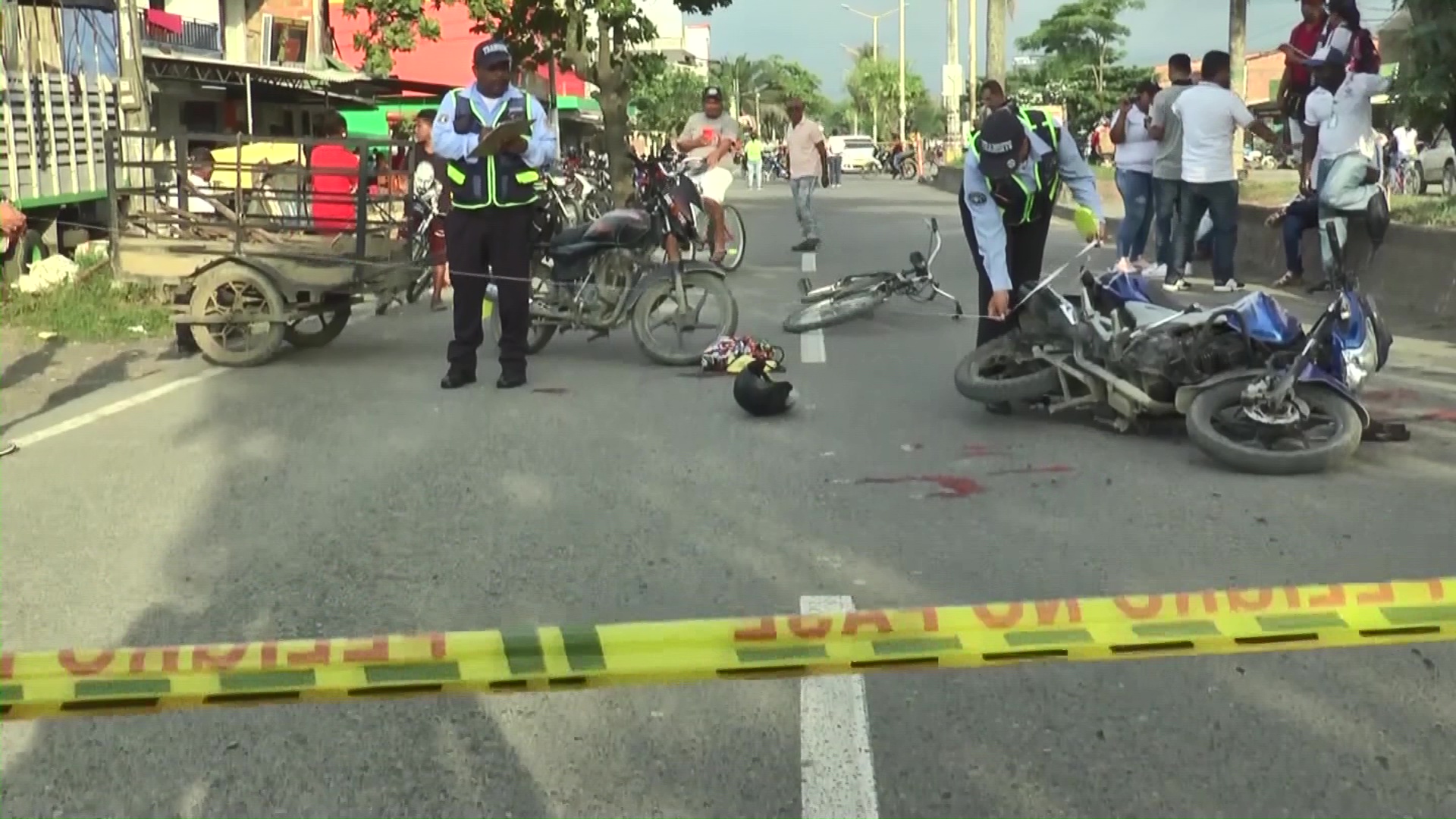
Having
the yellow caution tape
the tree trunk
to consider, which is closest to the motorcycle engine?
the yellow caution tape

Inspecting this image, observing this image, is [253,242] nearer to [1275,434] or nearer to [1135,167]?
[1275,434]

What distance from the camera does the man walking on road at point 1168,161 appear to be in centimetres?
1261

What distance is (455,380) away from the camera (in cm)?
895

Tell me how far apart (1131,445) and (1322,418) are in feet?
2.95

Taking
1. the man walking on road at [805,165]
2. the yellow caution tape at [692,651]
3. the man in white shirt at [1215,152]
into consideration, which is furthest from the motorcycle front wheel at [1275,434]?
the man walking on road at [805,165]

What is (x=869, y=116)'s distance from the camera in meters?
121

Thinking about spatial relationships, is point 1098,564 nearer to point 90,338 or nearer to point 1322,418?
point 1322,418

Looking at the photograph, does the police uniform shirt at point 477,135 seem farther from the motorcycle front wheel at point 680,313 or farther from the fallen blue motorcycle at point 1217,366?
the fallen blue motorcycle at point 1217,366

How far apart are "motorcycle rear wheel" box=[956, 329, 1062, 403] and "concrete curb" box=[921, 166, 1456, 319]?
3.27 metres

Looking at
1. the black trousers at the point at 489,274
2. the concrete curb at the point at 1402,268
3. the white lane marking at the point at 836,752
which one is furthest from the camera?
the concrete curb at the point at 1402,268

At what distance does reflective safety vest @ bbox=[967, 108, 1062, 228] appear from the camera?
7676 millimetres

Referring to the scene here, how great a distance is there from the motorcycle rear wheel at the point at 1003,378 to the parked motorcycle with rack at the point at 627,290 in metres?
2.25

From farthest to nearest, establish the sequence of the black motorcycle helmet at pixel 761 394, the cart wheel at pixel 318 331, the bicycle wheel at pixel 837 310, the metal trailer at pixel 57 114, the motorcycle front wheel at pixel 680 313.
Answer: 1. the metal trailer at pixel 57 114
2. the bicycle wheel at pixel 837 310
3. the cart wheel at pixel 318 331
4. the motorcycle front wheel at pixel 680 313
5. the black motorcycle helmet at pixel 761 394

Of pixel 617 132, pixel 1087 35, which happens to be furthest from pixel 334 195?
pixel 1087 35
